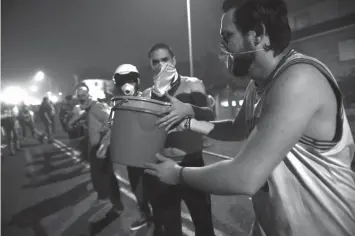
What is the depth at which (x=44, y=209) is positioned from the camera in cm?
509

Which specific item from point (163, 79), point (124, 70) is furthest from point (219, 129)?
point (124, 70)

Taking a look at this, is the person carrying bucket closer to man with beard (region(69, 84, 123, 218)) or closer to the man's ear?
man with beard (region(69, 84, 123, 218))

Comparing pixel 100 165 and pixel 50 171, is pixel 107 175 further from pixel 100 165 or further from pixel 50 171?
pixel 50 171

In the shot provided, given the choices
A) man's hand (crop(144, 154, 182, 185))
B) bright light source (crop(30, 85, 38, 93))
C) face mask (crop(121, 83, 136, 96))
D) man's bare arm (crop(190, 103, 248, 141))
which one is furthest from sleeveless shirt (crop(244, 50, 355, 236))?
bright light source (crop(30, 85, 38, 93))

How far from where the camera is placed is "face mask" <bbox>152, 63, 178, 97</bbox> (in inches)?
101

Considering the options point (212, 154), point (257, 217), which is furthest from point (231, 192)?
point (212, 154)

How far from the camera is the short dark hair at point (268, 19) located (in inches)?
49.5

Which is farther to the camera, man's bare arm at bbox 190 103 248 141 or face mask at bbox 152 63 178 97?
face mask at bbox 152 63 178 97

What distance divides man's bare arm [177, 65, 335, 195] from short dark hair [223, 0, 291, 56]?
0.30m

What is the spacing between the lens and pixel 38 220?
15.1 ft

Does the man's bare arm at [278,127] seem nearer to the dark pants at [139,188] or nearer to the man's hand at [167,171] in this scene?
the man's hand at [167,171]

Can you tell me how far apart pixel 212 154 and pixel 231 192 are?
8378mm

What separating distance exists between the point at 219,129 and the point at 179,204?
1411mm

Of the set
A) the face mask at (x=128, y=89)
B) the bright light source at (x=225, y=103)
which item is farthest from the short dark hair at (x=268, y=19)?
the bright light source at (x=225, y=103)
